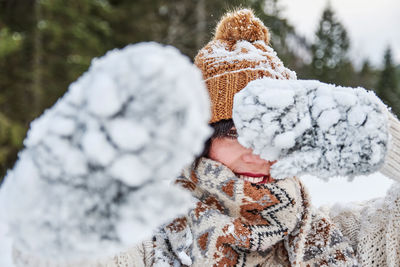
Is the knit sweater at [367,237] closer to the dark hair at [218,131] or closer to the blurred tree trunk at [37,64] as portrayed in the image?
the dark hair at [218,131]

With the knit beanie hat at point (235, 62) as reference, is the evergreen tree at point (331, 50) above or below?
above

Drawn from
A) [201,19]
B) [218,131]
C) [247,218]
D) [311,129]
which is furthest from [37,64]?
[311,129]

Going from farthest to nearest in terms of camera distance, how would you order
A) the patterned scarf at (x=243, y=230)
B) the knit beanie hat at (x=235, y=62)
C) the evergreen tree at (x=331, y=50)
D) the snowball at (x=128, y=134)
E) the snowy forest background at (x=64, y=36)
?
the evergreen tree at (x=331, y=50) < the snowy forest background at (x=64, y=36) < the knit beanie hat at (x=235, y=62) < the patterned scarf at (x=243, y=230) < the snowball at (x=128, y=134)

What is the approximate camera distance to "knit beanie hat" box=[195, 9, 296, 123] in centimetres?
113

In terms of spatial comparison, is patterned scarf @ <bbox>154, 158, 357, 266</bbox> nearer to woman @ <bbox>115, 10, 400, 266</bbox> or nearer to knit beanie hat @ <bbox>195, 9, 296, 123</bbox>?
woman @ <bbox>115, 10, 400, 266</bbox>

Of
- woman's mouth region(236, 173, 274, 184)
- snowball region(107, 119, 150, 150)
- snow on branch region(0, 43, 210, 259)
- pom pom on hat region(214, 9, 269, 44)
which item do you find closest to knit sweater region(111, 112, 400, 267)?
woman's mouth region(236, 173, 274, 184)

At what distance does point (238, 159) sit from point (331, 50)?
1465cm

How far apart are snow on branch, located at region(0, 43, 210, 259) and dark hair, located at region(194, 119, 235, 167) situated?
61cm

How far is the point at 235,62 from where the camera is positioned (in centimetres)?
116

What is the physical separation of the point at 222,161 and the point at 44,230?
25.9 inches

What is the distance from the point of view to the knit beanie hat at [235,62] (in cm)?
113

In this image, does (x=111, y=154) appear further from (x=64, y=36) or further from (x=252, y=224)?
(x=64, y=36)

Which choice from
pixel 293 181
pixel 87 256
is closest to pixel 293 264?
pixel 293 181

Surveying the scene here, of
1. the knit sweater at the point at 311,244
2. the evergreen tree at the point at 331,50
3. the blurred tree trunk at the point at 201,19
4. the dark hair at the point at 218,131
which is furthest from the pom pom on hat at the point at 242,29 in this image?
the evergreen tree at the point at 331,50
